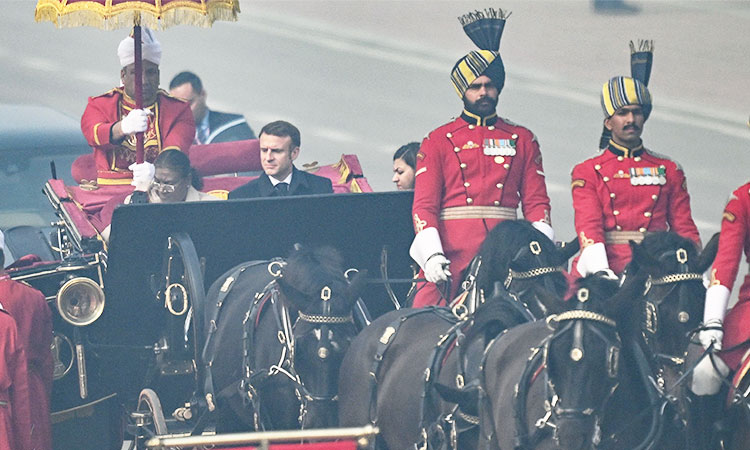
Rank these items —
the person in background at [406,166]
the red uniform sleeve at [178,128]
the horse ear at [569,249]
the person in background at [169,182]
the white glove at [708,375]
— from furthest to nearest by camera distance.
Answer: the red uniform sleeve at [178,128] < the person in background at [406,166] < the person in background at [169,182] < the horse ear at [569,249] < the white glove at [708,375]

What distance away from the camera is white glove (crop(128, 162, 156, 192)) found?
1162cm

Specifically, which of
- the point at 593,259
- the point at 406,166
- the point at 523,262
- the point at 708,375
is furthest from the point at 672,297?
the point at 406,166

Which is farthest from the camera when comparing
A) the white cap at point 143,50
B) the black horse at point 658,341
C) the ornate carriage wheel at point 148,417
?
the white cap at point 143,50

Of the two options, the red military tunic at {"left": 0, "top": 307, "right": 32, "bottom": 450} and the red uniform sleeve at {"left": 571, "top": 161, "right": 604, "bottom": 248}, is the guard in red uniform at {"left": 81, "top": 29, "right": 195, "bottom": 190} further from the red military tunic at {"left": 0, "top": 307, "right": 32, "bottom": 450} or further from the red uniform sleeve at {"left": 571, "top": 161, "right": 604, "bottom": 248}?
the red uniform sleeve at {"left": 571, "top": 161, "right": 604, "bottom": 248}

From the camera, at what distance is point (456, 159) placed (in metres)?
10.4

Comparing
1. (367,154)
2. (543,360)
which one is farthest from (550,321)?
(367,154)

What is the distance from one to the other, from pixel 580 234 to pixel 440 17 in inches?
783

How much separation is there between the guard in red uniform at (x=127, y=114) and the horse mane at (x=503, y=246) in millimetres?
3459

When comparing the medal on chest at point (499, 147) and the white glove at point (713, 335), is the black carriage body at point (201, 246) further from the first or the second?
the white glove at point (713, 335)

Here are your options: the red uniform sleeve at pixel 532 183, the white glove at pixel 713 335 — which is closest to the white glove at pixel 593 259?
the red uniform sleeve at pixel 532 183

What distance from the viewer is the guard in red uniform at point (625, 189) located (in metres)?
10.1

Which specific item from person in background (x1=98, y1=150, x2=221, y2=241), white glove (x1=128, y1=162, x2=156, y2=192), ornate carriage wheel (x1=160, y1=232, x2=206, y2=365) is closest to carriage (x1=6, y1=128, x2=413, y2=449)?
ornate carriage wheel (x1=160, y1=232, x2=206, y2=365)

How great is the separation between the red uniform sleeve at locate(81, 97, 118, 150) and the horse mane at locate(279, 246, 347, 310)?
7.38ft

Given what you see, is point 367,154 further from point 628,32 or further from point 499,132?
point 499,132
